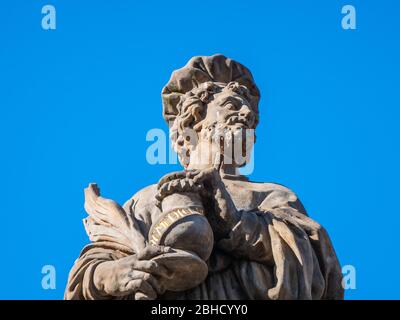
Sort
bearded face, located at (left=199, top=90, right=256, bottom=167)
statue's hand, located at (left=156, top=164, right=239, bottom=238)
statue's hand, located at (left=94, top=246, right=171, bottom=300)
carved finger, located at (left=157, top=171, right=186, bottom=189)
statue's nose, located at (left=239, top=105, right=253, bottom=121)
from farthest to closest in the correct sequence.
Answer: statue's nose, located at (left=239, top=105, right=253, bottom=121) → bearded face, located at (left=199, top=90, right=256, bottom=167) → carved finger, located at (left=157, top=171, right=186, bottom=189) → statue's hand, located at (left=156, top=164, right=239, bottom=238) → statue's hand, located at (left=94, top=246, right=171, bottom=300)

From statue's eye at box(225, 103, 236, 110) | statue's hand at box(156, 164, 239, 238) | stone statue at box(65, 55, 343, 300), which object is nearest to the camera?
stone statue at box(65, 55, 343, 300)

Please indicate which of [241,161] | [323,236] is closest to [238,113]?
[241,161]

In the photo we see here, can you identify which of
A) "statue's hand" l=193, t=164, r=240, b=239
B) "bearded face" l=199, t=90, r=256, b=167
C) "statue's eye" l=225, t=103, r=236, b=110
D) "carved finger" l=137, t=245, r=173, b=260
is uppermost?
→ "statue's eye" l=225, t=103, r=236, b=110

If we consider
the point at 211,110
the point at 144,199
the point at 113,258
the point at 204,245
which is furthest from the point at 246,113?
the point at 204,245

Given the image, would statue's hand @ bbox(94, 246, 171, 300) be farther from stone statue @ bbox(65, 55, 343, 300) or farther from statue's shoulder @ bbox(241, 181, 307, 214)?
statue's shoulder @ bbox(241, 181, 307, 214)

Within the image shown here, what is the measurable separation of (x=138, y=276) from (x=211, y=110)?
3137 millimetres

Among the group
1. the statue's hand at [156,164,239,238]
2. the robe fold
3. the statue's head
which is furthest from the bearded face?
the statue's hand at [156,164,239,238]

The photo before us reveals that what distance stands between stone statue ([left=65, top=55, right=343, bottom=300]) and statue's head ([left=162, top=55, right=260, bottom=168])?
1.08 ft

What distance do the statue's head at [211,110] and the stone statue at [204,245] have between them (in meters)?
0.33

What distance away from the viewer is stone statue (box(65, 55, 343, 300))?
13961 mm
